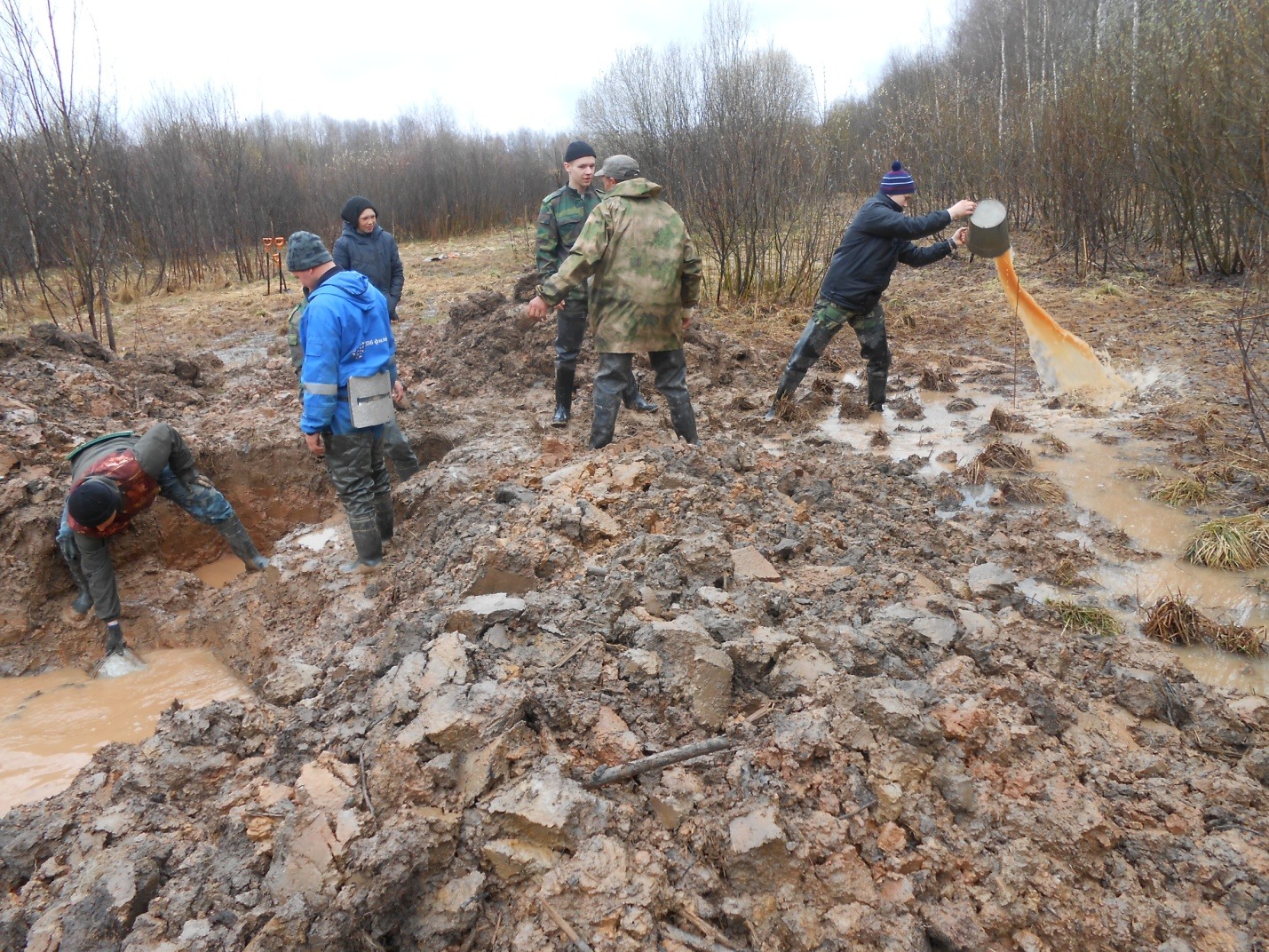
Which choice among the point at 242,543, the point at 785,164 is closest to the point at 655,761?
the point at 242,543

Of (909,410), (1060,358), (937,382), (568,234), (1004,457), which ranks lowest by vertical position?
(1004,457)

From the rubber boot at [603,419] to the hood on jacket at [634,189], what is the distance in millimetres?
1100

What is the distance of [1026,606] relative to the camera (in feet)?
10.5

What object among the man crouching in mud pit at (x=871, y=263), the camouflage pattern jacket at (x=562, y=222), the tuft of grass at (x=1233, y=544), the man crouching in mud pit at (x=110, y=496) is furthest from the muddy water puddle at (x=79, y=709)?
the tuft of grass at (x=1233, y=544)

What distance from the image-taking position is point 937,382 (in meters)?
6.50

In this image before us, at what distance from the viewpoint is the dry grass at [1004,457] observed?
4.75 metres

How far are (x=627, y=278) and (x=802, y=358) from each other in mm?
1972

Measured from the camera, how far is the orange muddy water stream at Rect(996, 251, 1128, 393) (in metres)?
5.51

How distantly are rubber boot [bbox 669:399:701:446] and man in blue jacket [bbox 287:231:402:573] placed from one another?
165 cm

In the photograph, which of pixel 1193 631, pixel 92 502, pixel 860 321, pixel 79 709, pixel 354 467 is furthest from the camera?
pixel 860 321

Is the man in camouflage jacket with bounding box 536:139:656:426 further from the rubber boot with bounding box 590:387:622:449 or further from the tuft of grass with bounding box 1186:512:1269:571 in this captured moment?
the tuft of grass with bounding box 1186:512:1269:571

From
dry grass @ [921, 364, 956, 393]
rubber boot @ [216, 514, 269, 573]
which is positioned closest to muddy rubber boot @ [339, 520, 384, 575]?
rubber boot @ [216, 514, 269, 573]

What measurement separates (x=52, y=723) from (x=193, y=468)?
145cm

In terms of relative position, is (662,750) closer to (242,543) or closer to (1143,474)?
(242,543)
